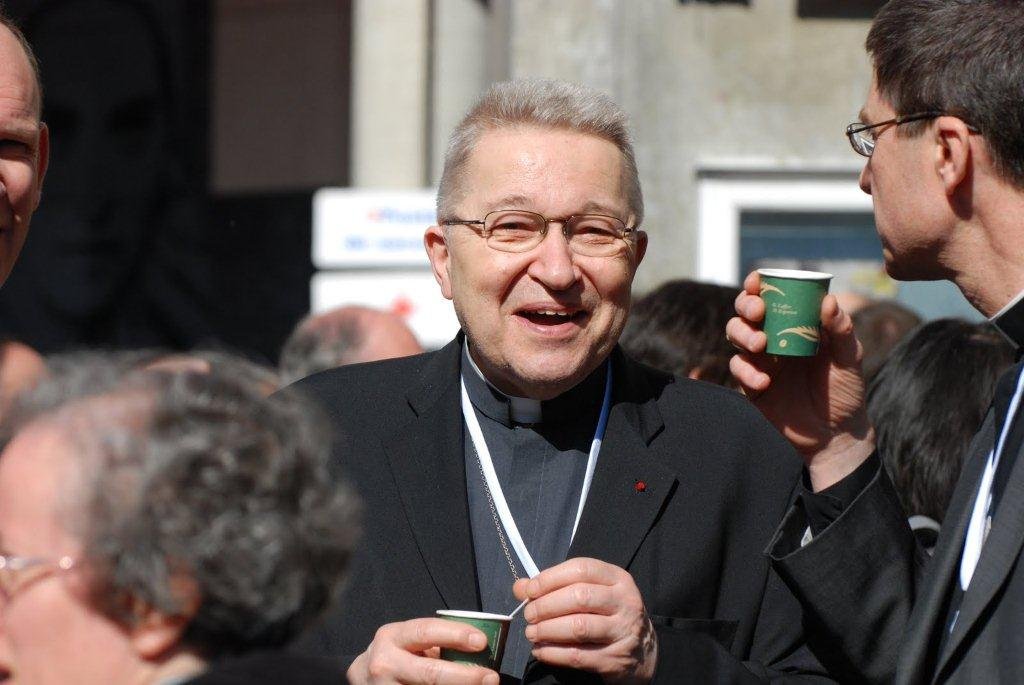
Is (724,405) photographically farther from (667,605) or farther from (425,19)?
(425,19)

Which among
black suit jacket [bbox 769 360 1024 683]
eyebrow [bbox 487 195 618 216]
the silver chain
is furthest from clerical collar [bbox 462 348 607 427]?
black suit jacket [bbox 769 360 1024 683]

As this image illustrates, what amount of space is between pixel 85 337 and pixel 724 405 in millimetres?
11429

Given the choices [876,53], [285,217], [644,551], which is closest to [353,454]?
[644,551]

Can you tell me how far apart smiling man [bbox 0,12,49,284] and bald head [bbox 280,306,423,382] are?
111 inches

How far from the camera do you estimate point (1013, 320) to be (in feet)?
8.80

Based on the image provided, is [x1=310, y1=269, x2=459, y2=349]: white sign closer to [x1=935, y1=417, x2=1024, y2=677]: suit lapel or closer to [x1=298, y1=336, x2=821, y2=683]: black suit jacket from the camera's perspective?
[x1=298, y1=336, x2=821, y2=683]: black suit jacket

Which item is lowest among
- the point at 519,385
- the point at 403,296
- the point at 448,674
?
the point at 403,296

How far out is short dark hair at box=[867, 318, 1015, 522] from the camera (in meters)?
3.66

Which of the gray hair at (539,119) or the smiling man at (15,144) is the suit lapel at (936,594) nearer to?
the gray hair at (539,119)

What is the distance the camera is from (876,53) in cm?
298

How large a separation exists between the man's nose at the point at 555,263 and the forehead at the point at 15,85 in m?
1.11

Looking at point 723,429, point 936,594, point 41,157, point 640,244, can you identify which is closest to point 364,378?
point 640,244

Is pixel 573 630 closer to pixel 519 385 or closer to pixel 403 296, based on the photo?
pixel 519 385

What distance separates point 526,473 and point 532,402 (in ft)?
0.50
